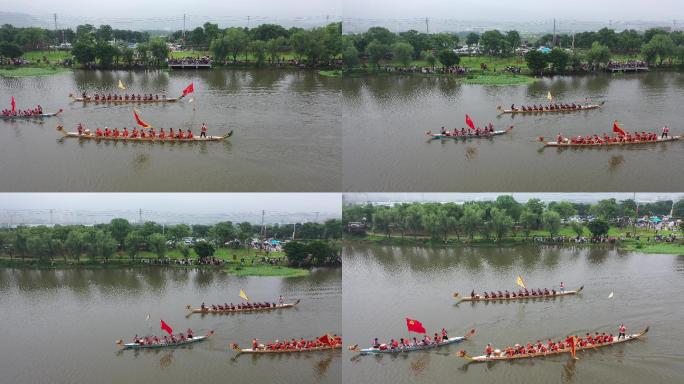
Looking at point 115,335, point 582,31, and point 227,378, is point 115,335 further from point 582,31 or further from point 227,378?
point 582,31

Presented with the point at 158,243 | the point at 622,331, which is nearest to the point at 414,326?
the point at 622,331

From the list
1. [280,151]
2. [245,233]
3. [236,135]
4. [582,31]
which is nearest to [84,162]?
[236,135]

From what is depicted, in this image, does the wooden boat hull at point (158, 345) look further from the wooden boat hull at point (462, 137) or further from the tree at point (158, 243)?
the wooden boat hull at point (462, 137)

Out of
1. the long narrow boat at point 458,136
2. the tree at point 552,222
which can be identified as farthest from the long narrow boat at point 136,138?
the tree at point 552,222

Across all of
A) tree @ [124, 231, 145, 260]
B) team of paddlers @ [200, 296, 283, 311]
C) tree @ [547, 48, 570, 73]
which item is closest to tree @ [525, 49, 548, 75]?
tree @ [547, 48, 570, 73]

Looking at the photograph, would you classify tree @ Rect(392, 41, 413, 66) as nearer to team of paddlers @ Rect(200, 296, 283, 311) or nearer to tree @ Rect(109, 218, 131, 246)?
team of paddlers @ Rect(200, 296, 283, 311)
